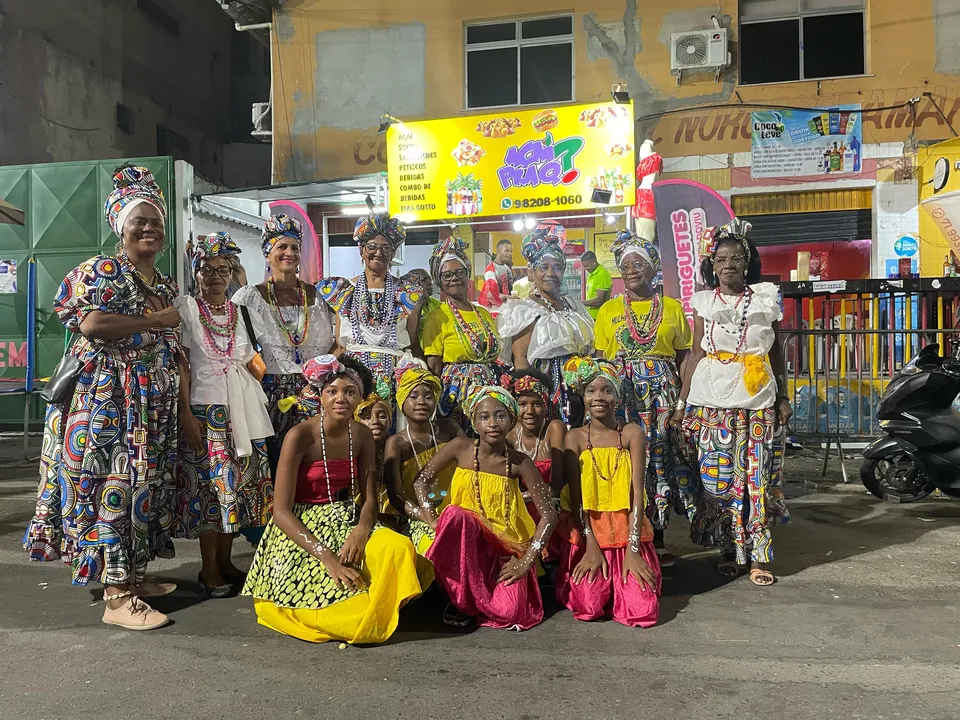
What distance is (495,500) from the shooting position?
3.80 metres

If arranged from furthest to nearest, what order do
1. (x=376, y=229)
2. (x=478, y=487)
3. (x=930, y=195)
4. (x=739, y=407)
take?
(x=930, y=195) → (x=376, y=229) → (x=739, y=407) → (x=478, y=487)

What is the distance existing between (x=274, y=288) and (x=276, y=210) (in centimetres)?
773

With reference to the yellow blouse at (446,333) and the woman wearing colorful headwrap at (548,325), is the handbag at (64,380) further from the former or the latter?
the woman wearing colorful headwrap at (548,325)

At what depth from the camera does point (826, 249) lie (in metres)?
11.4

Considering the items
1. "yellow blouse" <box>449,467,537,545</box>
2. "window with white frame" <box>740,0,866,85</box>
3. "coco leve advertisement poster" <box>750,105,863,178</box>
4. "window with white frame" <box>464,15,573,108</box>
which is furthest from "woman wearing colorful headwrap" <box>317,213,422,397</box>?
"window with white frame" <box>740,0,866,85</box>

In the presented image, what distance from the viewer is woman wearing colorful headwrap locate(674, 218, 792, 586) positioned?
14.1 feet

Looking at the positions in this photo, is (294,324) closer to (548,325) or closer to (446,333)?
(446,333)

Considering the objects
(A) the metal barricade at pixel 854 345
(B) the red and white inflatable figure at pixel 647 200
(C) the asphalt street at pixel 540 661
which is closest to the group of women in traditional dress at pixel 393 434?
(C) the asphalt street at pixel 540 661

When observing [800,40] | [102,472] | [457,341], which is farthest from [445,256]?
[800,40]

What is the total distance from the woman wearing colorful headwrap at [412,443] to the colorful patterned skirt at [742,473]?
1415 mm

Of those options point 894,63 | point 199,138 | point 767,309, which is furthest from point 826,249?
point 199,138

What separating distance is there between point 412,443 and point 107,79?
15831 mm

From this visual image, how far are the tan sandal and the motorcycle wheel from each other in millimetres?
5671

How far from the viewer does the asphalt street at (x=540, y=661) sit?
277cm
